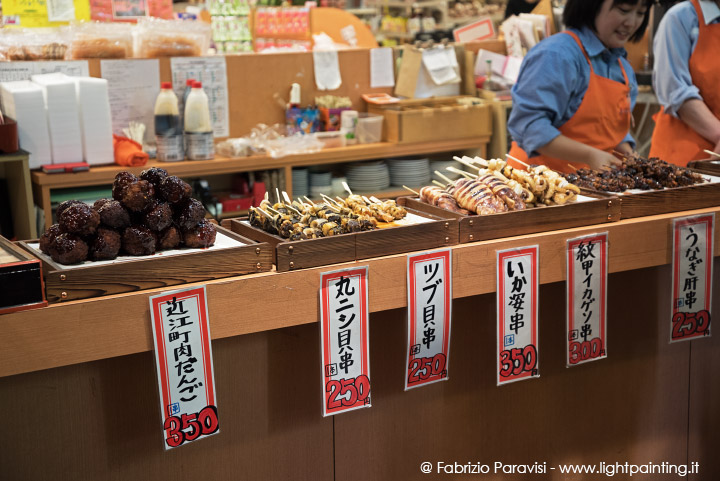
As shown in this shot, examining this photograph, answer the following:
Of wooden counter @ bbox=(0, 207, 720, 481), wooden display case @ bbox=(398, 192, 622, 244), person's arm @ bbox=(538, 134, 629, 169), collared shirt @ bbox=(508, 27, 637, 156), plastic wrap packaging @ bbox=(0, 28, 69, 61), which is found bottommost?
wooden counter @ bbox=(0, 207, 720, 481)

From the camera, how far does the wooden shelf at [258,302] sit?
4.77 feet

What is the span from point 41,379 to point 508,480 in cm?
131

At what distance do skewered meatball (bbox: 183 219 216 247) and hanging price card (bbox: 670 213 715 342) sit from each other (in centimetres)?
124

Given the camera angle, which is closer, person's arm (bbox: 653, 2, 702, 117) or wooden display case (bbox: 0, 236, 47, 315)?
wooden display case (bbox: 0, 236, 47, 315)

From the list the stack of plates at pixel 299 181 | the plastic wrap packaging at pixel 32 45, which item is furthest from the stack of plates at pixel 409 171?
the plastic wrap packaging at pixel 32 45

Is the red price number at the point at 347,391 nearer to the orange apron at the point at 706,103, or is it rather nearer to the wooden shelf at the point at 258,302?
the wooden shelf at the point at 258,302

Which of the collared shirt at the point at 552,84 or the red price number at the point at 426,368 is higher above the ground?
the collared shirt at the point at 552,84

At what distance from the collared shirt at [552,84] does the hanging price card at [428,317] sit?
1287mm

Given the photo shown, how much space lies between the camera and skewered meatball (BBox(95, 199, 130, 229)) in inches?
61.4

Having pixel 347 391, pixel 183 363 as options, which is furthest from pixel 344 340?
pixel 183 363

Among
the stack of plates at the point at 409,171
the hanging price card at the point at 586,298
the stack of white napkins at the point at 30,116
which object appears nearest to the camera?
the hanging price card at the point at 586,298

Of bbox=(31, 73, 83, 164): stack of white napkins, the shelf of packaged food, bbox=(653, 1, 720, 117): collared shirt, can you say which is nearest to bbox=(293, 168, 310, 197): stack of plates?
the shelf of packaged food

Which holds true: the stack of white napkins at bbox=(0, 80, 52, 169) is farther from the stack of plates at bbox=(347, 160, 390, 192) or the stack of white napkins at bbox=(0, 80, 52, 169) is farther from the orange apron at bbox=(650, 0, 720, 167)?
the orange apron at bbox=(650, 0, 720, 167)

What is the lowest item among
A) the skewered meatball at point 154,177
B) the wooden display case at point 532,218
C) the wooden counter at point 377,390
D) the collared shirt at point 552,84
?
the wooden counter at point 377,390
